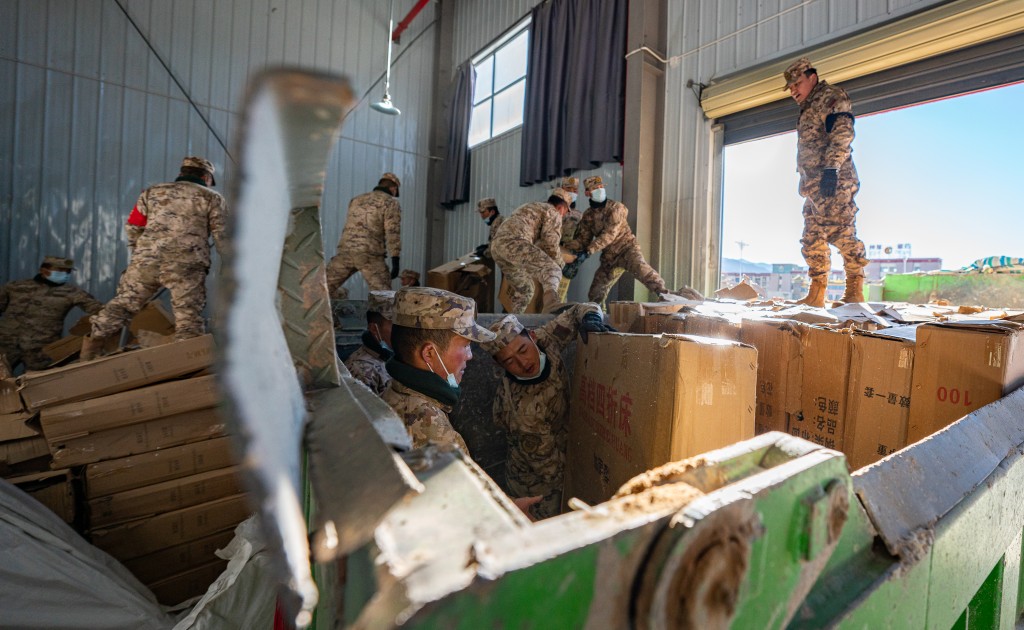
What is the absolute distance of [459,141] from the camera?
7664 millimetres

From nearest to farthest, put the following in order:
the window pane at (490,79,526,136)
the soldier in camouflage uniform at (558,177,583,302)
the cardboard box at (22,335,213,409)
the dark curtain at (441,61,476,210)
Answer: the cardboard box at (22,335,213,409) < the soldier in camouflage uniform at (558,177,583,302) < the window pane at (490,79,526,136) < the dark curtain at (441,61,476,210)

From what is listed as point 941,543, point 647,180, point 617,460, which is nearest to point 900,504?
Result: point 941,543

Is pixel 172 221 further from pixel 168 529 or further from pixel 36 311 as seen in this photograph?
pixel 168 529

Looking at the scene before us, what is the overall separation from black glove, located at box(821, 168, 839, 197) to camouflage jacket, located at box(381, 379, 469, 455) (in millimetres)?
3230

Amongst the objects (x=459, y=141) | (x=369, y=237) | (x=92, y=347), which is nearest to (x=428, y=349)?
(x=92, y=347)

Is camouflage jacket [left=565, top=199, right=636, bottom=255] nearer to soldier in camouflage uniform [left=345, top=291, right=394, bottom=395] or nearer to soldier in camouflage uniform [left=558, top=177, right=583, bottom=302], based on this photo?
soldier in camouflage uniform [left=558, top=177, right=583, bottom=302]

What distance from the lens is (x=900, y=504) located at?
2.05 ft

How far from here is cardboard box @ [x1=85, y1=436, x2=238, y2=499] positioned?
2.09 meters

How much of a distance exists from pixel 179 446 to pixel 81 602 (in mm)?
792

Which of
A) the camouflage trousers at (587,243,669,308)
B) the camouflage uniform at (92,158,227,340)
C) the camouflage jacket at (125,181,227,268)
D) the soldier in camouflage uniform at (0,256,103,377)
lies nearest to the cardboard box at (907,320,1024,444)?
the camouflage trousers at (587,243,669,308)

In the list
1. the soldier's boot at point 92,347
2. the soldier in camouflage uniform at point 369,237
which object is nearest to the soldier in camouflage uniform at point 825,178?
the soldier in camouflage uniform at point 369,237

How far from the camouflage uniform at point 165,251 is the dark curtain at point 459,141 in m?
4.33

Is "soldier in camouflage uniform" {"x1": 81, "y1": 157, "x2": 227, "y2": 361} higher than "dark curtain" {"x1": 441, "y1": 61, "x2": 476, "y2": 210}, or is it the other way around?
"dark curtain" {"x1": 441, "y1": 61, "x2": 476, "y2": 210}

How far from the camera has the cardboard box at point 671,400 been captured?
3.85 ft
